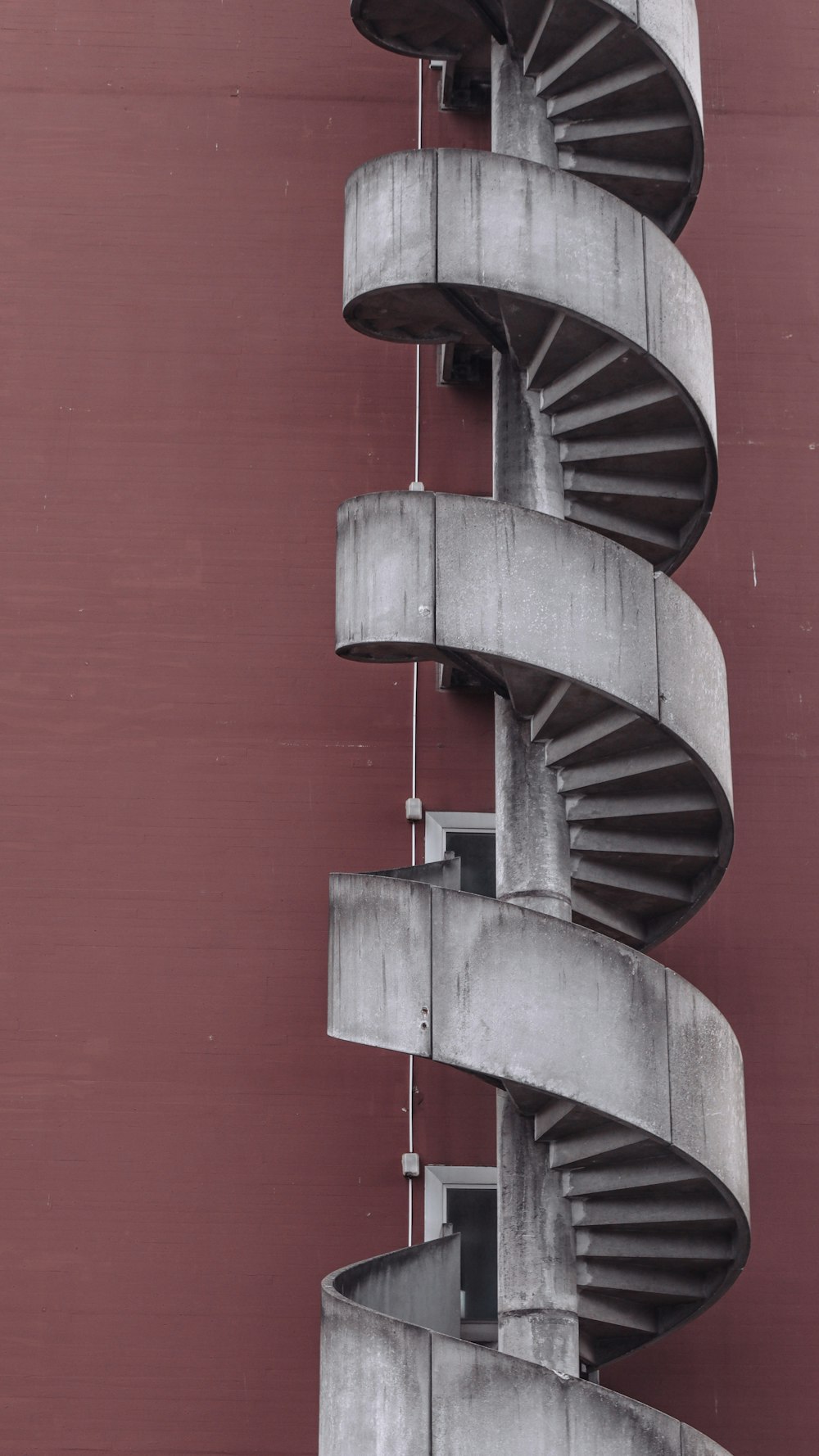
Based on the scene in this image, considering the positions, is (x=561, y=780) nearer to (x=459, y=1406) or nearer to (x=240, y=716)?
(x=240, y=716)

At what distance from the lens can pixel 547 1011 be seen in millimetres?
8070

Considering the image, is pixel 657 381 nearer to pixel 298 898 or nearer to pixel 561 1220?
pixel 298 898

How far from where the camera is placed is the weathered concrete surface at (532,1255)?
27.7 ft

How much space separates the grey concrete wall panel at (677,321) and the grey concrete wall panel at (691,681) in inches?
40.5

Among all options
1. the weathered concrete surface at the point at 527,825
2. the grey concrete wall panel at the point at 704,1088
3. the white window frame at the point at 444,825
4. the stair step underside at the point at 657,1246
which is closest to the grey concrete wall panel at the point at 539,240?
the weathered concrete surface at the point at 527,825

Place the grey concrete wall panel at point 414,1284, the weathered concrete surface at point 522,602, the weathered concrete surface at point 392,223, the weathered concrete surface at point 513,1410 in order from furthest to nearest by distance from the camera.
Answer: the weathered concrete surface at point 392,223 < the weathered concrete surface at point 522,602 < the grey concrete wall panel at point 414,1284 < the weathered concrete surface at point 513,1410

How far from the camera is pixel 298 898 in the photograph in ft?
32.8

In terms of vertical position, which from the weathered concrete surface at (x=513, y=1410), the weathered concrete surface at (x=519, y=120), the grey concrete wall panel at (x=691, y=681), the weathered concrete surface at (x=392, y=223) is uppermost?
the weathered concrete surface at (x=519, y=120)

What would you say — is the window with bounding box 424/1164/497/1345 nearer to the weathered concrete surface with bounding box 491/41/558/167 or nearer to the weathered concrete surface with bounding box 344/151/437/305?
the weathered concrete surface with bounding box 344/151/437/305

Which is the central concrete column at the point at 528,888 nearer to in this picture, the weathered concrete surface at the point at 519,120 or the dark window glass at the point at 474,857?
the weathered concrete surface at the point at 519,120

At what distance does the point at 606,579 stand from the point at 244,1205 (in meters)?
3.24

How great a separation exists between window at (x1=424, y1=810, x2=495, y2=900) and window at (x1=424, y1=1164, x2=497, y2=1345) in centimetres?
A: 134

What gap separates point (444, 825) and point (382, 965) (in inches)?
76.4

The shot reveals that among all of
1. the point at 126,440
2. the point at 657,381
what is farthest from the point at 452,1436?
the point at 126,440
